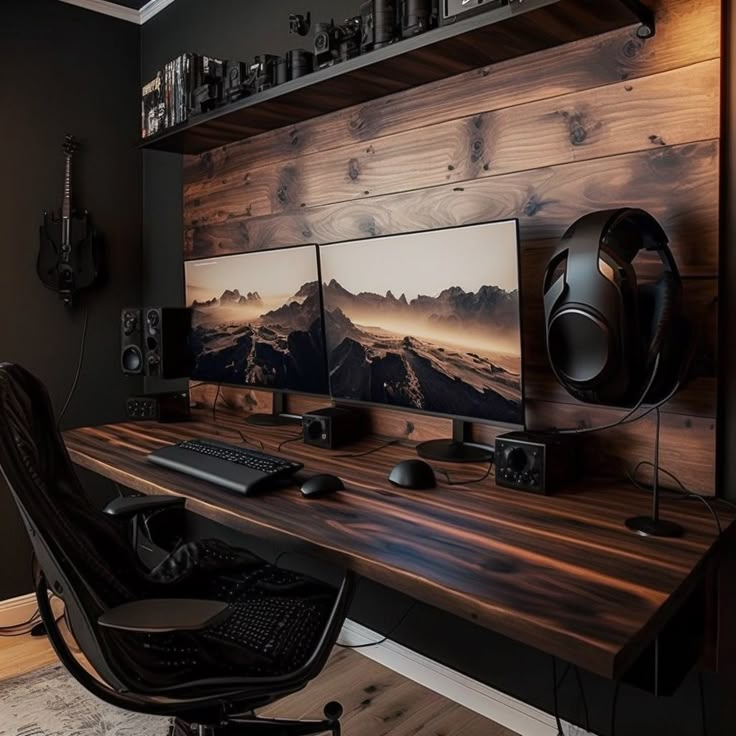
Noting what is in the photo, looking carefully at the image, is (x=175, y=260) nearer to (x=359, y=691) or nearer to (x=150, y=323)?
(x=150, y=323)

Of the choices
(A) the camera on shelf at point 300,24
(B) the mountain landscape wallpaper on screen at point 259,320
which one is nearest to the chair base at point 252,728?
(B) the mountain landscape wallpaper on screen at point 259,320

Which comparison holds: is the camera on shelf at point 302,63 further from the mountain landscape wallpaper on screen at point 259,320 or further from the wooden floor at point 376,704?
the wooden floor at point 376,704

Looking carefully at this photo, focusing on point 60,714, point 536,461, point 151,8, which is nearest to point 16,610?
point 60,714

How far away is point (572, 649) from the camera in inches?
32.0

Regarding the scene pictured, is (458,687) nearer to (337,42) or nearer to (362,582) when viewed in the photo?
(362,582)

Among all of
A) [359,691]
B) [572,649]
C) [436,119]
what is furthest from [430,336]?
[359,691]

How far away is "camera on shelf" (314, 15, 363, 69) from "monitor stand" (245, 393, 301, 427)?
108 cm

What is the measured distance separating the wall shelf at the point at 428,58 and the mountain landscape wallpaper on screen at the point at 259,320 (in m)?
0.45

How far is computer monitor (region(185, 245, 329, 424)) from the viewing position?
2.06 meters

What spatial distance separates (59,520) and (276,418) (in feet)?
4.10

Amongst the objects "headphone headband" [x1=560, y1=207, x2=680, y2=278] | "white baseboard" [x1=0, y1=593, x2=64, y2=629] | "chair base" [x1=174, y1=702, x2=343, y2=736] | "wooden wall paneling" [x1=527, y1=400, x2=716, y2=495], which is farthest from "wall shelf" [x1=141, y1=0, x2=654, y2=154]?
Result: "white baseboard" [x1=0, y1=593, x2=64, y2=629]

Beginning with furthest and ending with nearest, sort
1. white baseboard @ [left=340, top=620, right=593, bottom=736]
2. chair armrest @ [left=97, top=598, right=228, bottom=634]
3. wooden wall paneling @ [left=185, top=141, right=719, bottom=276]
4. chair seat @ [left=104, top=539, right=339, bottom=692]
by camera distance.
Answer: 1. white baseboard @ [left=340, top=620, right=593, bottom=736]
2. wooden wall paneling @ [left=185, top=141, right=719, bottom=276]
3. chair seat @ [left=104, top=539, right=339, bottom=692]
4. chair armrest @ [left=97, top=598, right=228, bottom=634]

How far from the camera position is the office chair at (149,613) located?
101 centimetres

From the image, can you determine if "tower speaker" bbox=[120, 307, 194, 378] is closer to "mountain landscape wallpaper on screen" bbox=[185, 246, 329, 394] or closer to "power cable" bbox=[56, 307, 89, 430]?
"mountain landscape wallpaper on screen" bbox=[185, 246, 329, 394]
